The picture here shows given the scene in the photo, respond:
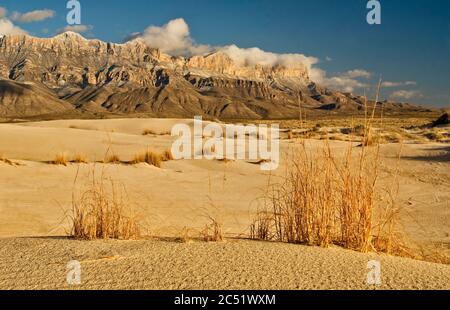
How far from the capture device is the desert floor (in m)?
2.72

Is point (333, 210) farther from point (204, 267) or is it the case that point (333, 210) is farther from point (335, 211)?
point (204, 267)

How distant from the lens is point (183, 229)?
13.3 ft

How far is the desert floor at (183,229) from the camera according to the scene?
8.92ft

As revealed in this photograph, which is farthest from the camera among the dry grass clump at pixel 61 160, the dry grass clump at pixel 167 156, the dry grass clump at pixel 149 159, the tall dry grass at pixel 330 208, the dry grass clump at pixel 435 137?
the dry grass clump at pixel 435 137

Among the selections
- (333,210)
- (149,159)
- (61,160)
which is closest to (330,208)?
(333,210)

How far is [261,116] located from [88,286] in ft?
605

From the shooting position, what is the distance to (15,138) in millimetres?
14305

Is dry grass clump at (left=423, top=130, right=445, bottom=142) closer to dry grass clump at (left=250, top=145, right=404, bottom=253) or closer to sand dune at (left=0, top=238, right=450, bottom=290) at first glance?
dry grass clump at (left=250, top=145, right=404, bottom=253)

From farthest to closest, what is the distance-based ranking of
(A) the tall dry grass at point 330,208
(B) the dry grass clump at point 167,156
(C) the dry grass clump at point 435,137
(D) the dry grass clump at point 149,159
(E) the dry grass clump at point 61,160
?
(C) the dry grass clump at point 435,137 → (B) the dry grass clump at point 167,156 → (D) the dry grass clump at point 149,159 → (E) the dry grass clump at point 61,160 → (A) the tall dry grass at point 330,208

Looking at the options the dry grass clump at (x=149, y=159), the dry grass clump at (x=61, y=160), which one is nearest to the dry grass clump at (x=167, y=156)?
the dry grass clump at (x=149, y=159)

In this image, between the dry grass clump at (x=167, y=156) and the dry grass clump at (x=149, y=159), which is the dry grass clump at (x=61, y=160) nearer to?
the dry grass clump at (x=149, y=159)
